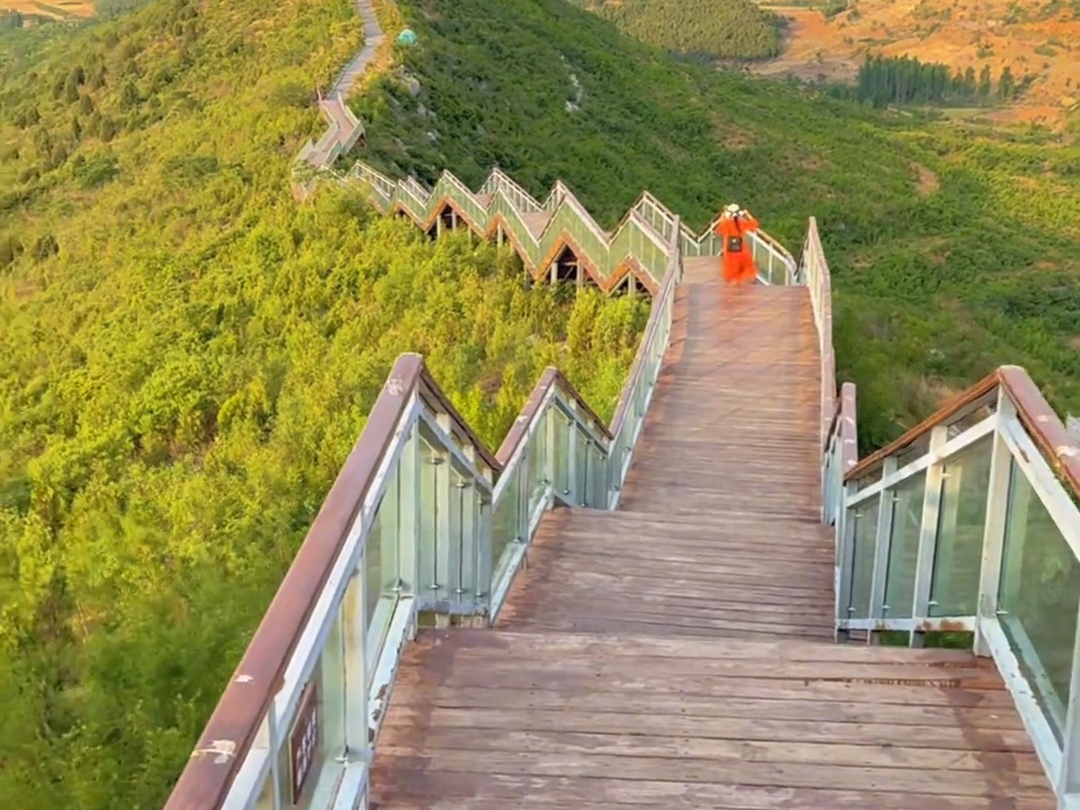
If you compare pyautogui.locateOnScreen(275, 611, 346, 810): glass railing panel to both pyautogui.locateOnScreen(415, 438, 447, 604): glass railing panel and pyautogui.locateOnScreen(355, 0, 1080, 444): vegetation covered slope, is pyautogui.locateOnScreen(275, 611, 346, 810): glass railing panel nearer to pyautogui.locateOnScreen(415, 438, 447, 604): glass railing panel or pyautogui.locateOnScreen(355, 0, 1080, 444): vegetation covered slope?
pyautogui.locateOnScreen(415, 438, 447, 604): glass railing panel

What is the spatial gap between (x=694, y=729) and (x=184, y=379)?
63.3ft

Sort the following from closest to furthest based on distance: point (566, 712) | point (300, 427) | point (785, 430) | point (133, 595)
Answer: point (566, 712) → point (133, 595) → point (785, 430) → point (300, 427)

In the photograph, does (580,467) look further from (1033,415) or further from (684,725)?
(1033,415)

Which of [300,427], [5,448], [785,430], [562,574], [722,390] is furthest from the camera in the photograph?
[5,448]

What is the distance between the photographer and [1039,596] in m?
3.88

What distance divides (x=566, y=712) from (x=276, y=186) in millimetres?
29836

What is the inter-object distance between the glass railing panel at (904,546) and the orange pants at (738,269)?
39.8 ft

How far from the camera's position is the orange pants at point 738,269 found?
690 inches

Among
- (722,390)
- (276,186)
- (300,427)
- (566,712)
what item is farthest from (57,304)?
(566,712)

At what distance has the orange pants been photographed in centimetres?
1753

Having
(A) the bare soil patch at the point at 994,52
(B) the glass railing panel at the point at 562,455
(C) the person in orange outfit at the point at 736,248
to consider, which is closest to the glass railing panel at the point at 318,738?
(B) the glass railing panel at the point at 562,455

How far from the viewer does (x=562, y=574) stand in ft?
22.7

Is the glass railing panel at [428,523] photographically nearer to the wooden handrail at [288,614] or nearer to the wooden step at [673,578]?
the wooden handrail at [288,614]

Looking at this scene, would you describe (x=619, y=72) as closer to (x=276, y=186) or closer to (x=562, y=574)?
(x=276, y=186)
